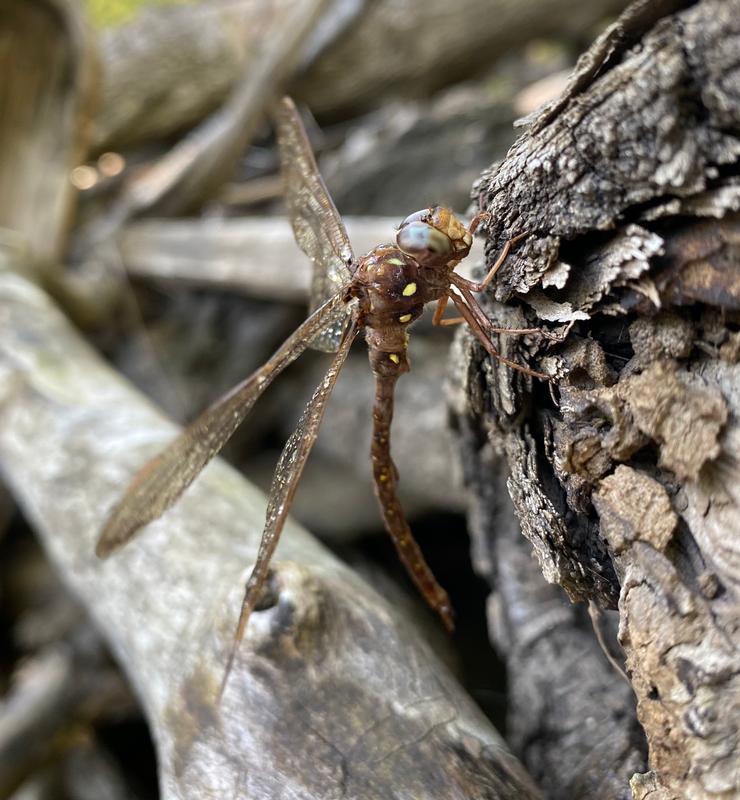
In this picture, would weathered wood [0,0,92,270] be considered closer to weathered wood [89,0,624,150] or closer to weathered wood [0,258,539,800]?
weathered wood [89,0,624,150]

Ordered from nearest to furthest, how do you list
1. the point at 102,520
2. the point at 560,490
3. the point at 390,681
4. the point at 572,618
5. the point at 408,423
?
the point at 560,490 < the point at 390,681 < the point at 572,618 < the point at 102,520 < the point at 408,423

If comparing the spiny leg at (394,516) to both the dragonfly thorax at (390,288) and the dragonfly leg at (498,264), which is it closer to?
the dragonfly thorax at (390,288)

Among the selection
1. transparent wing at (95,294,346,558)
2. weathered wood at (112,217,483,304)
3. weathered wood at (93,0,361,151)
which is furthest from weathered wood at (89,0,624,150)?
transparent wing at (95,294,346,558)

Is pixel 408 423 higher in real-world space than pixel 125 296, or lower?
lower

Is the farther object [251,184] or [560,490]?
[251,184]

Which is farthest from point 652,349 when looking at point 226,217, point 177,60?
point 177,60

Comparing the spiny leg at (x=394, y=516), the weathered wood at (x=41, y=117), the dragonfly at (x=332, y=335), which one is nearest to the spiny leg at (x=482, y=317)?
the dragonfly at (x=332, y=335)

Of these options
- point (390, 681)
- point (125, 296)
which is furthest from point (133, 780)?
point (125, 296)

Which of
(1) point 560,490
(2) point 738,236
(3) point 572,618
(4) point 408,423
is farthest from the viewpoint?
(4) point 408,423

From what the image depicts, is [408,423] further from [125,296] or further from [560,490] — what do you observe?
[125,296]
